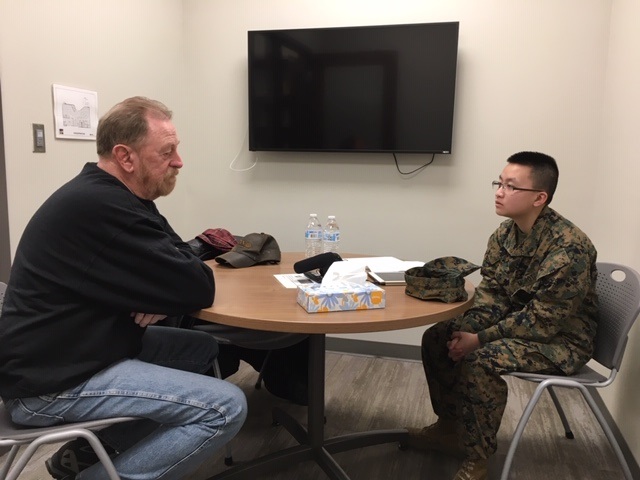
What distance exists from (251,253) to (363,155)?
1.29 metres

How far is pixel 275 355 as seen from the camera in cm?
260

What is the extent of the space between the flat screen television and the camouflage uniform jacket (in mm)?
1087

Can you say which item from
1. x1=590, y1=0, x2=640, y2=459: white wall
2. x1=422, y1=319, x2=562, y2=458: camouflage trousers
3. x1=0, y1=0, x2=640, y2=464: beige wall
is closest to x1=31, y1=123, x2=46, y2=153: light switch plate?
x1=0, y1=0, x2=640, y2=464: beige wall

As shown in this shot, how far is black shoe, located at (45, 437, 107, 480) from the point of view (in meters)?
1.67

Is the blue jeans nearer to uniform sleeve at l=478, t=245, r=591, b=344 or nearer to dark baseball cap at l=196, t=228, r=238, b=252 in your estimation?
dark baseball cap at l=196, t=228, r=238, b=252

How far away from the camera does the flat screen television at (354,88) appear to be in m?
2.89

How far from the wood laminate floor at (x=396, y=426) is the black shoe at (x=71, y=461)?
0.34 m

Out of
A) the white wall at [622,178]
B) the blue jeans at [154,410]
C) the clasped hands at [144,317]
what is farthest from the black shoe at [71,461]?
the white wall at [622,178]

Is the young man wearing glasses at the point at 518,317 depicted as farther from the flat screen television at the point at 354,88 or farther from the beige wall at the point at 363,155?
the flat screen television at the point at 354,88

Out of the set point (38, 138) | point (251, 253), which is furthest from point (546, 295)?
point (38, 138)

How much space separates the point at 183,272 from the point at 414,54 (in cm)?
211

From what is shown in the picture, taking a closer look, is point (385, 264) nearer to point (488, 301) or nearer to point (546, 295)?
point (488, 301)

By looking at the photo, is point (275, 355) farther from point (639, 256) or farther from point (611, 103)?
point (611, 103)

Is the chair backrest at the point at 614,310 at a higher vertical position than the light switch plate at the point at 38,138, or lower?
lower
